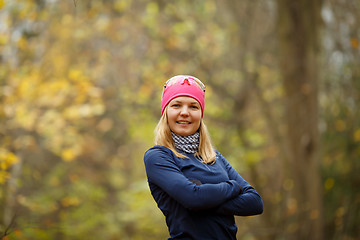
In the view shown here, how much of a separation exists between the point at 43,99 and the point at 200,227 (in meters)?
8.08

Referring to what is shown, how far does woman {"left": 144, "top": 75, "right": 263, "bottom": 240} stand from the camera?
2.44 metres

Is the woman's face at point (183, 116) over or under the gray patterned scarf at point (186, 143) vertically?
over

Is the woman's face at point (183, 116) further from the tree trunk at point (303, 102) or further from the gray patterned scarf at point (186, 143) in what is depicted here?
the tree trunk at point (303, 102)

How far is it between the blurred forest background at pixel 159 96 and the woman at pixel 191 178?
3452mm

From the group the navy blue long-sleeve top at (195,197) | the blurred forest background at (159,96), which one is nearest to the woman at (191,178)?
the navy blue long-sleeve top at (195,197)

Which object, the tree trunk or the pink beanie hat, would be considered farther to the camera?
the tree trunk

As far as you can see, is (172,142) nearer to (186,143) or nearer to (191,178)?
(186,143)

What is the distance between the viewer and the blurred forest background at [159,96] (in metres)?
7.79

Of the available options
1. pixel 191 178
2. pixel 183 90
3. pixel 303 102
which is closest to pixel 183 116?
pixel 183 90

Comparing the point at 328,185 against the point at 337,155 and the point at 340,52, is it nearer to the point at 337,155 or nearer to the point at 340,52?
the point at 337,155

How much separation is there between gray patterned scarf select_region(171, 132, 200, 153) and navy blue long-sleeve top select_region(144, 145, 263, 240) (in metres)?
0.05

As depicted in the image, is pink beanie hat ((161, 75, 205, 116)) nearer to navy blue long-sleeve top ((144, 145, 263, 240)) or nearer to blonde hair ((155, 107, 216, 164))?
blonde hair ((155, 107, 216, 164))

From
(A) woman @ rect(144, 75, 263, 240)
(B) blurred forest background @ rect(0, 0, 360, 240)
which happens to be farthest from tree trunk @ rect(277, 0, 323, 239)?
(A) woman @ rect(144, 75, 263, 240)

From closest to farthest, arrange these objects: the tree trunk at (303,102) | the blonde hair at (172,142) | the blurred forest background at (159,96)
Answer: the blonde hair at (172,142), the tree trunk at (303,102), the blurred forest background at (159,96)
